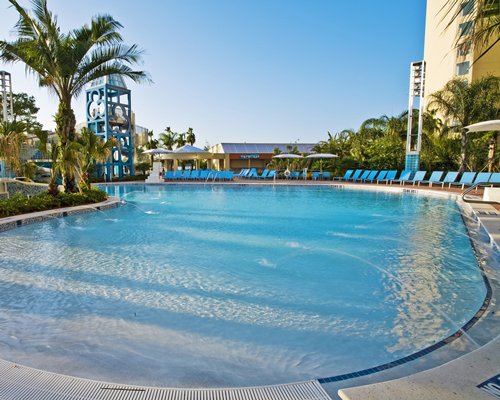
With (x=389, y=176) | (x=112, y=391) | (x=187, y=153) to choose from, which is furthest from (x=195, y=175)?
(x=112, y=391)

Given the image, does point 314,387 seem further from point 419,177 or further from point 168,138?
point 168,138

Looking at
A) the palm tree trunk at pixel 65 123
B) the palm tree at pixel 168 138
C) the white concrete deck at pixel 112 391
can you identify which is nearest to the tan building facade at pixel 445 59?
the palm tree trunk at pixel 65 123

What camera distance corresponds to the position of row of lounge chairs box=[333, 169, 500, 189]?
606 inches

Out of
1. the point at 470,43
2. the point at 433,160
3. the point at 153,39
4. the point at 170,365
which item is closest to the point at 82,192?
the point at 153,39

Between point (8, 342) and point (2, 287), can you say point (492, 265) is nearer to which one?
point (8, 342)

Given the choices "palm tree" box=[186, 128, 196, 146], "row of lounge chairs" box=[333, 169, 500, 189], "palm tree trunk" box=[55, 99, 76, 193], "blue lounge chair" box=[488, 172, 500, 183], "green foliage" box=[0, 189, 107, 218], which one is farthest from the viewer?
"palm tree" box=[186, 128, 196, 146]

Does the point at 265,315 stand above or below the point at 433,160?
below

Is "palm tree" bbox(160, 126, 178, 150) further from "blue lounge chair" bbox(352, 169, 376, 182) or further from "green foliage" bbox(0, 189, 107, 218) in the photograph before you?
"green foliage" bbox(0, 189, 107, 218)

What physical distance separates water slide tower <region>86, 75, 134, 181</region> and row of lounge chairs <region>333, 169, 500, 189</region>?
16.8 metres

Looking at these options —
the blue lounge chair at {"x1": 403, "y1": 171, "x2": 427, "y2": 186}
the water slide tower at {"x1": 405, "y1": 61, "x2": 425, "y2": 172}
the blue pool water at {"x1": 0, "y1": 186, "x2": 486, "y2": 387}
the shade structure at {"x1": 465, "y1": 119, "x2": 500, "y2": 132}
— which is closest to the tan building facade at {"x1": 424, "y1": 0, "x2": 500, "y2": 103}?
the water slide tower at {"x1": 405, "y1": 61, "x2": 425, "y2": 172}

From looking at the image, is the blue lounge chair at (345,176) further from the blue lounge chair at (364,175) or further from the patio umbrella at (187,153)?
the patio umbrella at (187,153)

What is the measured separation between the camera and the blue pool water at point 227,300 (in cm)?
286

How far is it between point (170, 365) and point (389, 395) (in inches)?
65.2

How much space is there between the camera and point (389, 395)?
1.99 m
